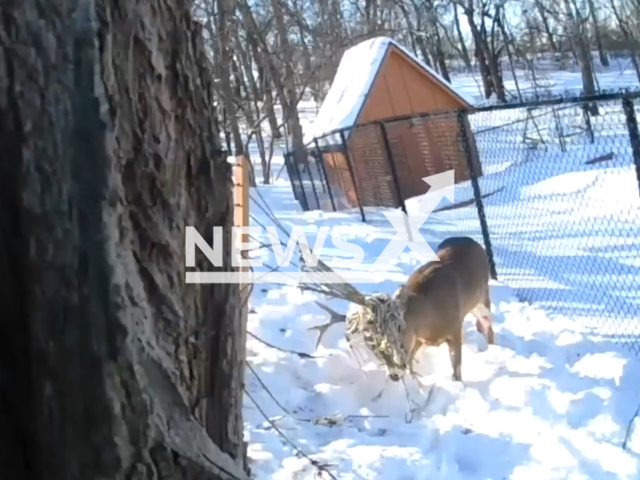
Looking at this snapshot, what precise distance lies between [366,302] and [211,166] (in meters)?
4.03

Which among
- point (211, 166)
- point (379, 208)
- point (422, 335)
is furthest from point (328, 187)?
point (211, 166)

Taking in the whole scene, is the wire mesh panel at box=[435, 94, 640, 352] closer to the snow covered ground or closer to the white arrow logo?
the snow covered ground

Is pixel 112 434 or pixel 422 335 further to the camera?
pixel 422 335

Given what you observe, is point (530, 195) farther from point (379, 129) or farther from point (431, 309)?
point (431, 309)

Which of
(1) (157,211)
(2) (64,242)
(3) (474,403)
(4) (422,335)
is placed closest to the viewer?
(2) (64,242)

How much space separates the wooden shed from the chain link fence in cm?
4

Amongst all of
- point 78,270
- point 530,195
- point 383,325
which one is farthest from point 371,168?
point 78,270

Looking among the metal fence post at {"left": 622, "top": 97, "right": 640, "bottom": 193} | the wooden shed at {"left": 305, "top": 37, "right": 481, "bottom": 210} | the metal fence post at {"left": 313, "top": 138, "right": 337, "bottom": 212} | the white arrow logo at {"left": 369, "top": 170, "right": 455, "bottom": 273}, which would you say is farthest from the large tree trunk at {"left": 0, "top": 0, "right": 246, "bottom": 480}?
the metal fence post at {"left": 313, "top": 138, "right": 337, "bottom": 212}

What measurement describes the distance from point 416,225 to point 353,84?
301 inches

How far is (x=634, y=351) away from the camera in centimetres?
597

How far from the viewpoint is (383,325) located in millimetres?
5566

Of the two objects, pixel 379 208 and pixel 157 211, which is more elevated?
pixel 157 211

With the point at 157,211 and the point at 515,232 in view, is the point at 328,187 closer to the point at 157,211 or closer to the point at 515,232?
the point at 515,232

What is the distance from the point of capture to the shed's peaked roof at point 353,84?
18391mm
